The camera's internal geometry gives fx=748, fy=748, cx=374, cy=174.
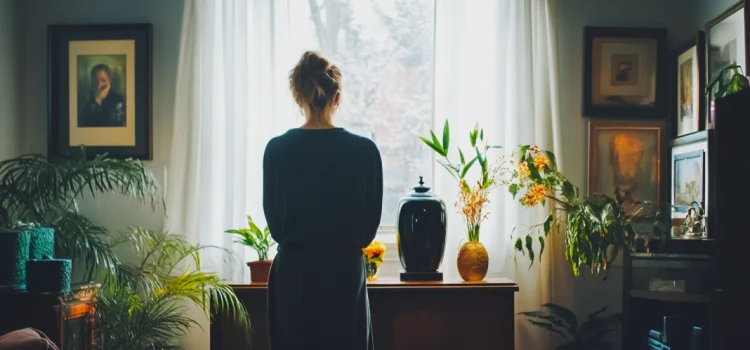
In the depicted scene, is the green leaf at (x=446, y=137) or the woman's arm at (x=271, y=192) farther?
the green leaf at (x=446, y=137)

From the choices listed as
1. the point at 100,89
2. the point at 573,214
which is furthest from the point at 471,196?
the point at 100,89

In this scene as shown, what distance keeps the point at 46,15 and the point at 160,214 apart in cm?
117

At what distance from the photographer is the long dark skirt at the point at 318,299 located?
2.26 m

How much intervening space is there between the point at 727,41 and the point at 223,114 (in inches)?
89.9

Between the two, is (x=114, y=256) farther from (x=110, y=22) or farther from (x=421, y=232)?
(x=421, y=232)

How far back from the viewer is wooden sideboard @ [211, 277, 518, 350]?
3.20 metres

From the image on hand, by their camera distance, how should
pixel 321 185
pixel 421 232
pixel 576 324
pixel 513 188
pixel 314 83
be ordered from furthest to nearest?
pixel 576 324, pixel 513 188, pixel 421 232, pixel 314 83, pixel 321 185

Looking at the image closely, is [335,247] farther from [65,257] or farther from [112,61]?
[112,61]

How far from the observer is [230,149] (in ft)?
11.9

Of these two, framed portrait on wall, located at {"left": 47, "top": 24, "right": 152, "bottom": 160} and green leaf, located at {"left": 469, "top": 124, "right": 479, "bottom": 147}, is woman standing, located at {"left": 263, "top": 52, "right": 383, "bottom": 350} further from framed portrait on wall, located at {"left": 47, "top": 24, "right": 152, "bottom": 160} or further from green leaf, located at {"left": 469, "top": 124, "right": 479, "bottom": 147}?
framed portrait on wall, located at {"left": 47, "top": 24, "right": 152, "bottom": 160}

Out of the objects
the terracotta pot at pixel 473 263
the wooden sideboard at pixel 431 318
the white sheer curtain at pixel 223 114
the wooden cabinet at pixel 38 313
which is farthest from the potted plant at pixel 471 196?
the wooden cabinet at pixel 38 313

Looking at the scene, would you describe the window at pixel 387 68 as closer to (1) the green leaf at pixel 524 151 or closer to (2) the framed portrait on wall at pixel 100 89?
(1) the green leaf at pixel 524 151

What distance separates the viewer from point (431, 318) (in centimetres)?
321

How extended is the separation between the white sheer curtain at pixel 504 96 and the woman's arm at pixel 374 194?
131 cm
